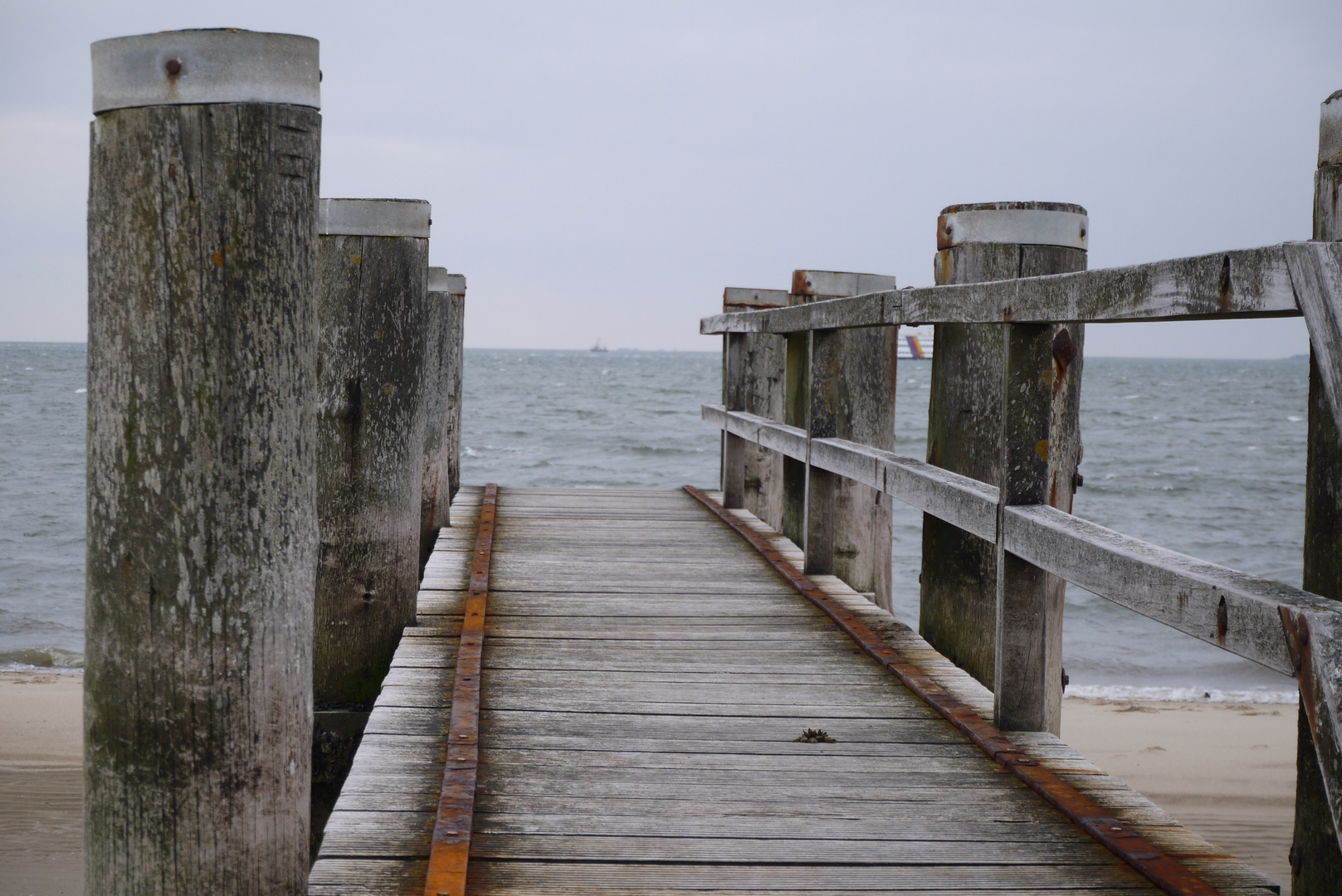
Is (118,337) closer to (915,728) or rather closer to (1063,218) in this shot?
(915,728)

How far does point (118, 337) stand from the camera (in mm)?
2000

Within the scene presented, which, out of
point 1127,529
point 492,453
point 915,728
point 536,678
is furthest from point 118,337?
point 492,453

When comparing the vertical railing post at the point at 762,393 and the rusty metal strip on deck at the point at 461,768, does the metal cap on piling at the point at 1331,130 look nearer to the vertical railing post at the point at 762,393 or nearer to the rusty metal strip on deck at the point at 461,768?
the rusty metal strip on deck at the point at 461,768

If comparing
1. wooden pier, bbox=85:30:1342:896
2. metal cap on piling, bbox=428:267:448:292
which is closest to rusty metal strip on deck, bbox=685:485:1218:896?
wooden pier, bbox=85:30:1342:896

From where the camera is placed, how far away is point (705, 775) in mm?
2871

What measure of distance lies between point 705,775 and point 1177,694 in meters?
10.7

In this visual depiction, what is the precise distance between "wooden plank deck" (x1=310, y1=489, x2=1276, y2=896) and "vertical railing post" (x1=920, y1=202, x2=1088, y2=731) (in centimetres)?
21

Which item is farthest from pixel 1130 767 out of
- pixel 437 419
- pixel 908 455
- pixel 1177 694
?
pixel 908 455

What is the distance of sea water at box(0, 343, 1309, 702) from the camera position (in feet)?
43.8

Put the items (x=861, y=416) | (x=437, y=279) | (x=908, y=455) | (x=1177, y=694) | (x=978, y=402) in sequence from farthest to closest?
1. (x=908, y=455)
2. (x=1177, y=694)
3. (x=437, y=279)
4. (x=861, y=416)
5. (x=978, y=402)

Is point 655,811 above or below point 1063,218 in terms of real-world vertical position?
below

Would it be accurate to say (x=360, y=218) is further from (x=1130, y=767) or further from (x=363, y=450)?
(x=1130, y=767)

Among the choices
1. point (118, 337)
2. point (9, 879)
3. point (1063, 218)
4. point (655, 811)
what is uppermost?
point (1063, 218)

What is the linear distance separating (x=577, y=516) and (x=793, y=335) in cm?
182
